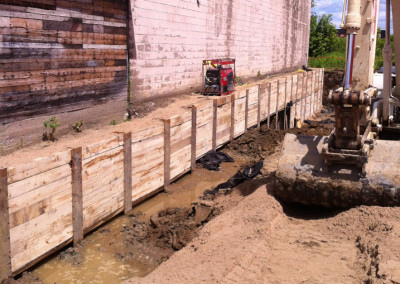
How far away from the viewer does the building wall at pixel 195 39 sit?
11641 millimetres

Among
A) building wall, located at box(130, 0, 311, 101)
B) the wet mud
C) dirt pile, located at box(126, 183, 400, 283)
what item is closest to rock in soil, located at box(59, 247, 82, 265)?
the wet mud

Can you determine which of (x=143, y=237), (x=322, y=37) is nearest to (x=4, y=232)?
(x=143, y=237)

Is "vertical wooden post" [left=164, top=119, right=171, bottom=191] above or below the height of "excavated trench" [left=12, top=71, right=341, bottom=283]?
above

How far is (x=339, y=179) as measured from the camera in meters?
6.57

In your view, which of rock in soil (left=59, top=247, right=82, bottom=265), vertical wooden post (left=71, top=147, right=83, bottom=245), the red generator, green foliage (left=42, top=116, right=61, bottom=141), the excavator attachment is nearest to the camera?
the excavator attachment

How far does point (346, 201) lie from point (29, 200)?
447 centimetres

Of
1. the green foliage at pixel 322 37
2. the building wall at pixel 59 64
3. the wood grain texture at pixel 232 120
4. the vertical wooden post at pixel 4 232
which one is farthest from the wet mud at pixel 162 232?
the green foliage at pixel 322 37

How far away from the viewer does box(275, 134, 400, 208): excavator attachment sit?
21.1 ft

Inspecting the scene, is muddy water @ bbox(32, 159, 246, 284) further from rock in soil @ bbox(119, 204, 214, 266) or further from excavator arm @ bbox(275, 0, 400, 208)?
excavator arm @ bbox(275, 0, 400, 208)

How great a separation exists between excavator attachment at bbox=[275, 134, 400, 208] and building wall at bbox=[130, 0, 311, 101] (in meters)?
5.50

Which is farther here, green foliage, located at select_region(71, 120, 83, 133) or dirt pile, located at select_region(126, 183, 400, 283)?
green foliage, located at select_region(71, 120, 83, 133)

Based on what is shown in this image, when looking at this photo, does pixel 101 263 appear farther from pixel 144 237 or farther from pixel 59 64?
pixel 59 64

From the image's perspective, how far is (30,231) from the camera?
6156mm

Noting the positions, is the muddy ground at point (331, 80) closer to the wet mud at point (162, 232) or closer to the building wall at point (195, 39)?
the building wall at point (195, 39)
